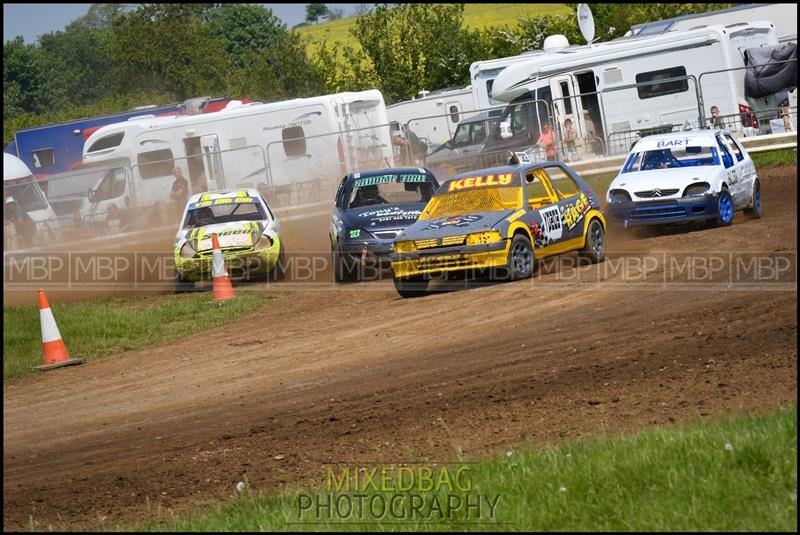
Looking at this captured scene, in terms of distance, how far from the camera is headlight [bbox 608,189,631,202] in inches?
673

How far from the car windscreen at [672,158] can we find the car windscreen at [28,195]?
1348 centimetres

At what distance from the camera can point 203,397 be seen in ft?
33.0

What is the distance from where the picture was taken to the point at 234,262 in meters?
18.1

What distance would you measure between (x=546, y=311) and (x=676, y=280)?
182 cm

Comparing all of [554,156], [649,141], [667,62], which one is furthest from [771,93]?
[649,141]

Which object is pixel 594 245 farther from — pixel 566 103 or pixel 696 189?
pixel 566 103

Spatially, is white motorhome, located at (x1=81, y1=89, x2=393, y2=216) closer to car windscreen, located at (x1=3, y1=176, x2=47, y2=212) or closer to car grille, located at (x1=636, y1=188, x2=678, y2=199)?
car windscreen, located at (x1=3, y1=176, x2=47, y2=212)

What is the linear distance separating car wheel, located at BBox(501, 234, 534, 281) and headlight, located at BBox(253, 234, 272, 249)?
5.44 meters

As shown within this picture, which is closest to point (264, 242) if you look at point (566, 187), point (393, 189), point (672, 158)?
point (393, 189)

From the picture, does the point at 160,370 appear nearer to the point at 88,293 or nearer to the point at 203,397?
the point at 203,397

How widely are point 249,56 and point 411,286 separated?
4417 centimetres

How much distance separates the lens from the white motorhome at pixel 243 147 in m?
25.1

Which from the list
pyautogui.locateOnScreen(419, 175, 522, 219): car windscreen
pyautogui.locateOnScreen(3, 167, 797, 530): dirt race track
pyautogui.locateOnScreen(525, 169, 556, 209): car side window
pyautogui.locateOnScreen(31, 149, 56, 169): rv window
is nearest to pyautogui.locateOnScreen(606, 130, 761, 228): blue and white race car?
pyautogui.locateOnScreen(525, 169, 556, 209): car side window

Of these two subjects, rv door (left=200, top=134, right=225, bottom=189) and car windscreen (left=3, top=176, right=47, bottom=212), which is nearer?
car windscreen (left=3, top=176, right=47, bottom=212)
